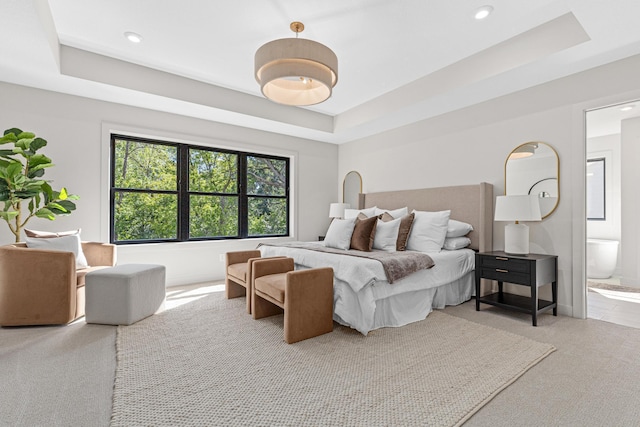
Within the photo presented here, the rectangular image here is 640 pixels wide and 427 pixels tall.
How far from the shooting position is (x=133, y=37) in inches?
117

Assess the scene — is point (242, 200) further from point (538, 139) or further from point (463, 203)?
point (538, 139)

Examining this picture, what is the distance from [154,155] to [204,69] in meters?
1.46

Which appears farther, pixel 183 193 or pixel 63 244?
pixel 183 193

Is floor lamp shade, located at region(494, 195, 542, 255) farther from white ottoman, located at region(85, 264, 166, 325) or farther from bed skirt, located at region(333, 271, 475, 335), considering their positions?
white ottoman, located at region(85, 264, 166, 325)

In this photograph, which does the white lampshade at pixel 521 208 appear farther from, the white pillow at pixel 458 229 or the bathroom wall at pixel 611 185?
the bathroom wall at pixel 611 185

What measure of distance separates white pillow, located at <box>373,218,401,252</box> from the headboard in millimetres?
820

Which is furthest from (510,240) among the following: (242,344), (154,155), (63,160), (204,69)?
(63,160)

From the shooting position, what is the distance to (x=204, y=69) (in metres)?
3.63

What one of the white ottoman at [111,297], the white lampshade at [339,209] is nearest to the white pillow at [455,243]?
the white lampshade at [339,209]

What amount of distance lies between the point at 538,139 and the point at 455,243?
142cm

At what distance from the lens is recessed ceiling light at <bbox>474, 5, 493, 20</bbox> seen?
8.30ft

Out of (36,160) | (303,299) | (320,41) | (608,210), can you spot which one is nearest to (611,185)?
(608,210)

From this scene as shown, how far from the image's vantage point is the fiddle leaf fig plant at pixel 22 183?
2.85m

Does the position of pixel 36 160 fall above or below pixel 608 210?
above
